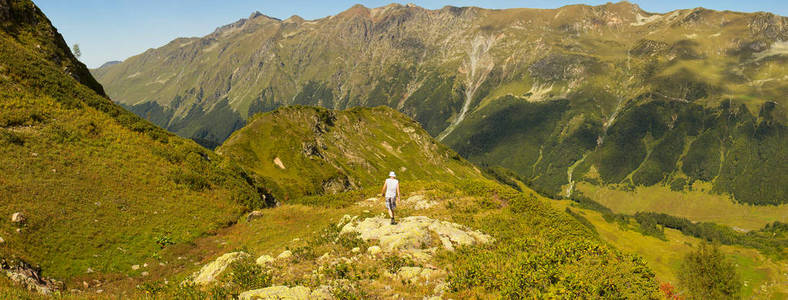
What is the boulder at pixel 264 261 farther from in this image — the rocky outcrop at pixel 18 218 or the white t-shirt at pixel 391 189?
the rocky outcrop at pixel 18 218

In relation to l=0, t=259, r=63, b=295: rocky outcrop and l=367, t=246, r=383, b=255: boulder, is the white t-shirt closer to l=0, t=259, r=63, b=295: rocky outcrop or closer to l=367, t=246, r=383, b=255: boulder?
l=367, t=246, r=383, b=255: boulder

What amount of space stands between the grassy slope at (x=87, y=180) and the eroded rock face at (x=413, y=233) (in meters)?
16.1

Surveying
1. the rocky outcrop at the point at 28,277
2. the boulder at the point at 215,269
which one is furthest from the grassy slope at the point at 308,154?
the boulder at the point at 215,269

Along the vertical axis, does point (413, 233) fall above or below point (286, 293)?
below

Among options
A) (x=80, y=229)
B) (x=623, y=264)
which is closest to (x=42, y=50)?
(x=80, y=229)

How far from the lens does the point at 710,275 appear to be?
224 feet

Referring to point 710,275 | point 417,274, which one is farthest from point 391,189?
point 710,275

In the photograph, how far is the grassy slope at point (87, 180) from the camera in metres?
22.2

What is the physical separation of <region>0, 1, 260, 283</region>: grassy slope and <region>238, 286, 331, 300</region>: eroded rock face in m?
15.5

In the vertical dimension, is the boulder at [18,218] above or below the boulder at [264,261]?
above

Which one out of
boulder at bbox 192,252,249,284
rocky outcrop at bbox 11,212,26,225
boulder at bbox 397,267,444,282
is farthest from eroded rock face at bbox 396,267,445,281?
rocky outcrop at bbox 11,212,26,225

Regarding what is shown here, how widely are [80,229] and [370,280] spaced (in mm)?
22751

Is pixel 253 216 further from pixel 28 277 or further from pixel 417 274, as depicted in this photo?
pixel 417 274

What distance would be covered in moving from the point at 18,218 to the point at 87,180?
7.72 meters
